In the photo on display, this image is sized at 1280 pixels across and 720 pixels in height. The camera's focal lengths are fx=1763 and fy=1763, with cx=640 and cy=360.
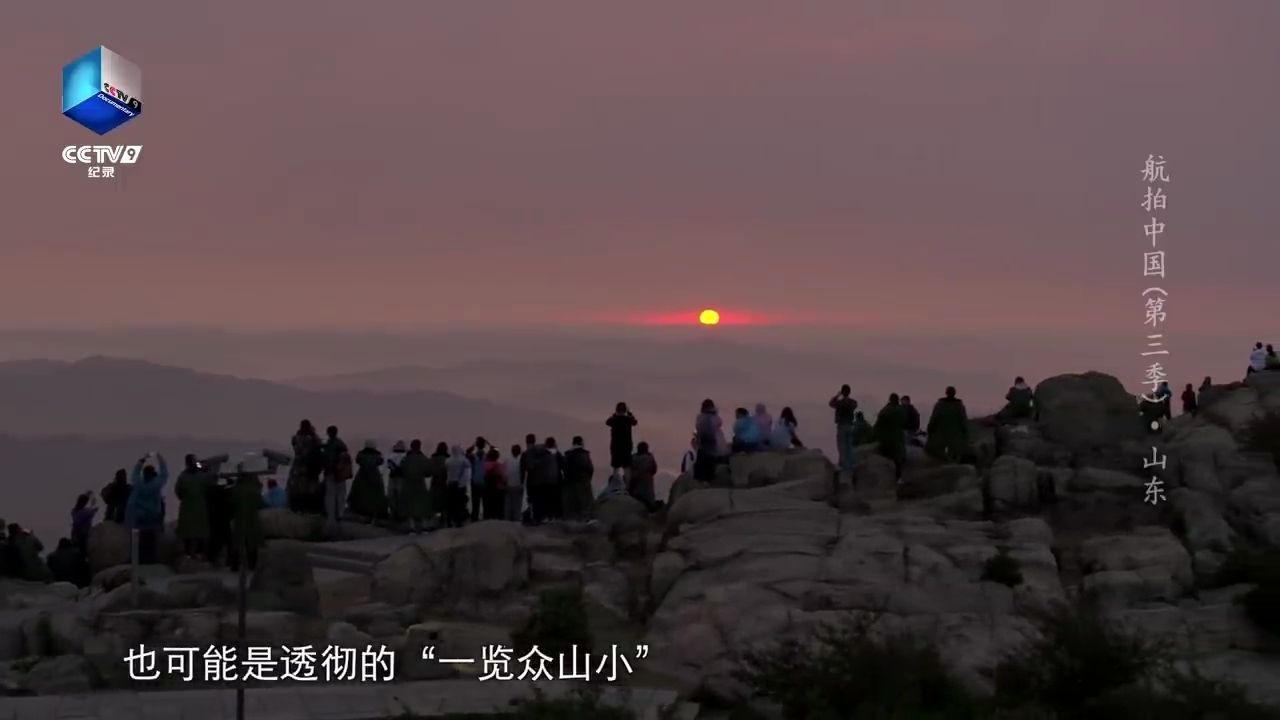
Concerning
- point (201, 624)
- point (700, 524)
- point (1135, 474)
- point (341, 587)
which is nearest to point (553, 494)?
point (700, 524)

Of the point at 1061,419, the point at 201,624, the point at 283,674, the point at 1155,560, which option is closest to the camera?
the point at 283,674

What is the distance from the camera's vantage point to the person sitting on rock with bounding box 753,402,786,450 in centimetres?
2956

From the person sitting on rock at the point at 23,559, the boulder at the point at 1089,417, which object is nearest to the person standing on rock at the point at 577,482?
the person sitting on rock at the point at 23,559

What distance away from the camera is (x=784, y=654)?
64.4ft

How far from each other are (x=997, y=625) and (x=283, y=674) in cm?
856

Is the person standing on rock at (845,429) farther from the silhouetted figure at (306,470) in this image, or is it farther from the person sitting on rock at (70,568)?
the person sitting on rock at (70,568)

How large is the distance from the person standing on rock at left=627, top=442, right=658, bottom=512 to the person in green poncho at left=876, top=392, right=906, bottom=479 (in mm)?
3896

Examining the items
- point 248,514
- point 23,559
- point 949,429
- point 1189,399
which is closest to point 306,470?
point 248,514

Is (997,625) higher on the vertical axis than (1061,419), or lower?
lower

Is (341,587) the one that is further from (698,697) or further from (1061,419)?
(1061,419)

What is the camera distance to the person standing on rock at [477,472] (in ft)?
91.1

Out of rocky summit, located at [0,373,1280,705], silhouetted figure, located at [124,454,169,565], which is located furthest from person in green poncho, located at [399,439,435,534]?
silhouetted figure, located at [124,454,169,565]

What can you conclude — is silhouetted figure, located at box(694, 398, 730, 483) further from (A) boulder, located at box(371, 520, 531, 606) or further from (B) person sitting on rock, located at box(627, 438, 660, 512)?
(A) boulder, located at box(371, 520, 531, 606)

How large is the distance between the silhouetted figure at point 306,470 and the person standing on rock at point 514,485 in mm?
3047
